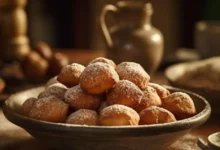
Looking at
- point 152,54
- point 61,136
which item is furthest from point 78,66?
point 152,54

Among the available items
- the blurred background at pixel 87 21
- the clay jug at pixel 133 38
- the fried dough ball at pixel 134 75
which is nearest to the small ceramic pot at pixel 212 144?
the fried dough ball at pixel 134 75

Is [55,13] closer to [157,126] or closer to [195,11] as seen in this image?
[195,11]

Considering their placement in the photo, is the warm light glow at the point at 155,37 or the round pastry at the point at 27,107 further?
the warm light glow at the point at 155,37

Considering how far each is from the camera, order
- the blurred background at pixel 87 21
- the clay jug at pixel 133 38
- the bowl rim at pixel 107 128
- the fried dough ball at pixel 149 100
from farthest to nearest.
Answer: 1. the blurred background at pixel 87 21
2. the clay jug at pixel 133 38
3. the fried dough ball at pixel 149 100
4. the bowl rim at pixel 107 128

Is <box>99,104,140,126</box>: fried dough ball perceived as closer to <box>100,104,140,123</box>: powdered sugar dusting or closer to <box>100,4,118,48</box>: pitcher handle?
<box>100,104,140,123</box>: powdered sugar dusting

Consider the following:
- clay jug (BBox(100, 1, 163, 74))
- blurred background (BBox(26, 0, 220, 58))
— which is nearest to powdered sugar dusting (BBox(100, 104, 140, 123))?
clay jug (BBox(100, 1, 163, 74))

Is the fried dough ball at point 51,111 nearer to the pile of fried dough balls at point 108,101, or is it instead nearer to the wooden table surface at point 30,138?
the pile of fried dough balls at point 108,101

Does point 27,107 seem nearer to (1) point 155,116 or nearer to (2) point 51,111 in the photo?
(2) point 51,111
